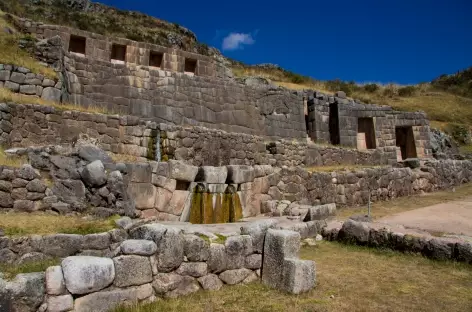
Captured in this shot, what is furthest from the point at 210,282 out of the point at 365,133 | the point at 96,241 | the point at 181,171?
the point at 365,133

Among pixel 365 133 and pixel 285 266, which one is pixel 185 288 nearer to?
pixel 285 266

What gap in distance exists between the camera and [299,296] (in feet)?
14.7

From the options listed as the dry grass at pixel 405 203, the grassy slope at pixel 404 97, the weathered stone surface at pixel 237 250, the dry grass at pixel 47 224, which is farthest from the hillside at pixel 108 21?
the weathered stone surface at pixel 237 250

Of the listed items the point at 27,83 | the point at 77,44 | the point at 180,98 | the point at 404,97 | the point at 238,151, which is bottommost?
the point at 238,151

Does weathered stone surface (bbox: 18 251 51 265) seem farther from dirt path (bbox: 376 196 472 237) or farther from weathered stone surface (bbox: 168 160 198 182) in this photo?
dirt path (bbox: 376 196 472 237)

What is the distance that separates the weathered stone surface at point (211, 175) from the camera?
909cm

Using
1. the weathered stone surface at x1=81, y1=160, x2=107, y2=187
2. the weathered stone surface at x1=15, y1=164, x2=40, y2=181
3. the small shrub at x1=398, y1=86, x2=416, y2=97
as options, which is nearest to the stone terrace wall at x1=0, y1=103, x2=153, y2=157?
the weathered stone surface at x1=15, y1=164, x2=40, y2=181

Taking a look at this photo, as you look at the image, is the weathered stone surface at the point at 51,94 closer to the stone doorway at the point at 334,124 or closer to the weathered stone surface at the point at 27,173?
the weathered stone surface at the point at 27,173

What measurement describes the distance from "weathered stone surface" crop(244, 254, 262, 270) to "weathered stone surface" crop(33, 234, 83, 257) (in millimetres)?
2671

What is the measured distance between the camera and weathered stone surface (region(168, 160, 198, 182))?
8742 mm

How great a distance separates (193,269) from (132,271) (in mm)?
796

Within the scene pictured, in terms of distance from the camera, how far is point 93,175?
739cm

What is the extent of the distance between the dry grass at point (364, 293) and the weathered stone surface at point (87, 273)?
0.33m

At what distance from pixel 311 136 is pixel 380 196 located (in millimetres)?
6748
